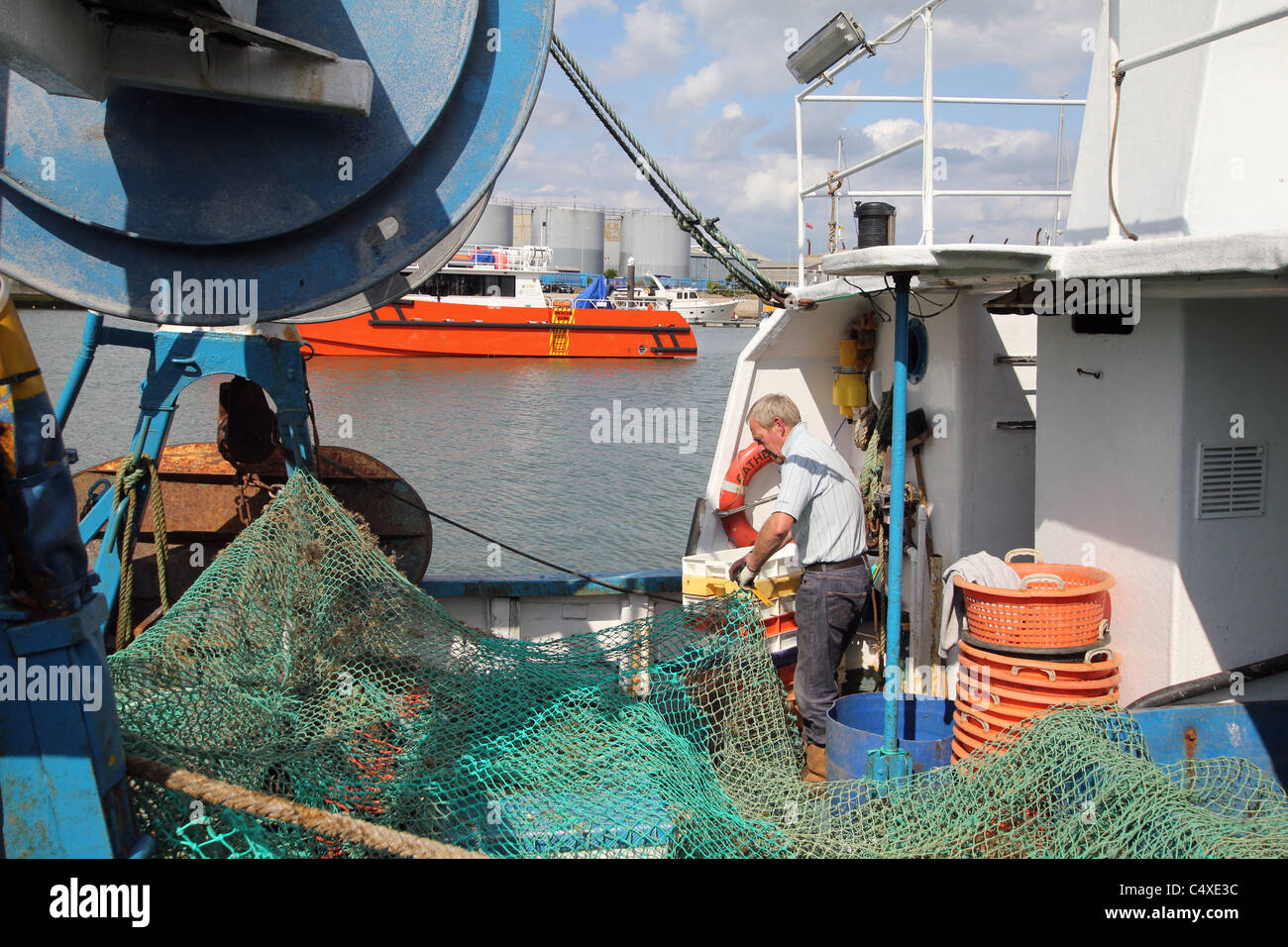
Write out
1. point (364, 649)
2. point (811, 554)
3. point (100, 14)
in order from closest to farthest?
1. point (100, 14)
2. point (364, 649)
3. point (811, 554)

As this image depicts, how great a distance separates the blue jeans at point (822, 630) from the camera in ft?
15.5

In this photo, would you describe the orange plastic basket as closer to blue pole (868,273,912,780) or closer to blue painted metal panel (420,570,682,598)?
blue pole (868,273,912,780)

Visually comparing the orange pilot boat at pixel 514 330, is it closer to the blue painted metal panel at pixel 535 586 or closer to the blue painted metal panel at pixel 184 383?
the blue painted metal panel at pixel 535 586

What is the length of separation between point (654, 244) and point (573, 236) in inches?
481

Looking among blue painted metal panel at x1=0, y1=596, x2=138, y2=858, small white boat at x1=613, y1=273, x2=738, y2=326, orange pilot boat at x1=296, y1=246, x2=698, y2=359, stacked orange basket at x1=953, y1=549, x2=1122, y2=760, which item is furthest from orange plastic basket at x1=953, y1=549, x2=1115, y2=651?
small white boat at x1=613, y1=273, x2=738, y2=326

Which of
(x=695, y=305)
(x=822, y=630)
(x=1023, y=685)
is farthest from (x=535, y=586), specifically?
(x=695, y=305)

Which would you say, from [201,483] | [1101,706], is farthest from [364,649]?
[1101,706]

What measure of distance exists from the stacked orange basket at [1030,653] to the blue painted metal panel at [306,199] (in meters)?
2.61

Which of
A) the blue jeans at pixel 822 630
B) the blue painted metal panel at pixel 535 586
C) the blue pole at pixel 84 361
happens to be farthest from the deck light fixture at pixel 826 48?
the blue pole at pixel 84 361

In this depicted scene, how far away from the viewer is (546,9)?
352cm

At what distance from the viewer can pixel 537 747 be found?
12.6 feet

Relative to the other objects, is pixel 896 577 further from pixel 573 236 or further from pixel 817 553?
pixel 573 236
